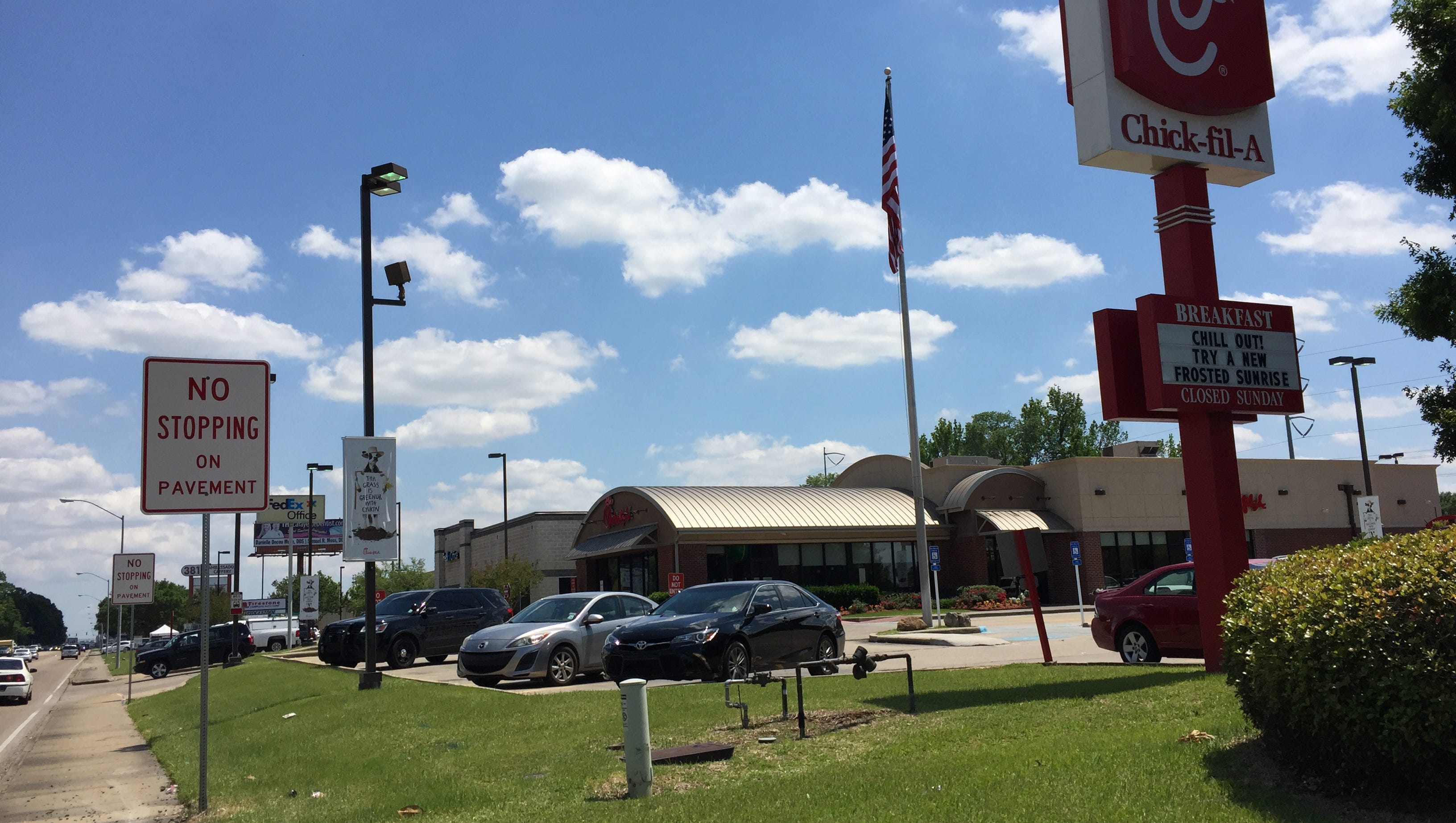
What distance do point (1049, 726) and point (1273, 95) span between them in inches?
329

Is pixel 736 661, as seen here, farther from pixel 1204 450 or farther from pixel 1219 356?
pixel 1219 356

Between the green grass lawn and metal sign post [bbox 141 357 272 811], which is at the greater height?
metal sign post [bbox 141 357 272 811]

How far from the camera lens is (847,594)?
143 feet

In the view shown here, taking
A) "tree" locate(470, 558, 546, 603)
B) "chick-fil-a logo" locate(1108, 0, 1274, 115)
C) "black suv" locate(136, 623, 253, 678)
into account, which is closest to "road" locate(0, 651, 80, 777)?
"black suv" locate(136, 623, 253, 678)

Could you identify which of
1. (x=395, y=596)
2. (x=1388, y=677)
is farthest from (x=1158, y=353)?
(x=395, y=596)

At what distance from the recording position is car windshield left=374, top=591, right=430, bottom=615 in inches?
971

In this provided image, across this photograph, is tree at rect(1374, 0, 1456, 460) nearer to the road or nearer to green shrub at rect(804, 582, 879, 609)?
the road

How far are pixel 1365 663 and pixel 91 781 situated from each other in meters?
12.6

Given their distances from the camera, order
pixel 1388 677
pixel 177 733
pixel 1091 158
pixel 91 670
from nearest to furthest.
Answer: pixel 1388 677 < pixel 1091 158 < pixel 177 733 < pixel 91 670

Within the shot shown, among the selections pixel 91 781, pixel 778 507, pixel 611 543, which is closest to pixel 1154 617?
pixel 91 781

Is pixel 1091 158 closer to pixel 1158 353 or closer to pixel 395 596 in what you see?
pixel 1158 353

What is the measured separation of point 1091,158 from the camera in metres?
11.9

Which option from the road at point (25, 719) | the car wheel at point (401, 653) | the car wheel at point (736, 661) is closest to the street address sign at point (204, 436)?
the car wheel at point (736, 661)

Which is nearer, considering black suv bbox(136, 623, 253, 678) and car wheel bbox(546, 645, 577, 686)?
car wheel bbox(546, 645, 577, 686)
